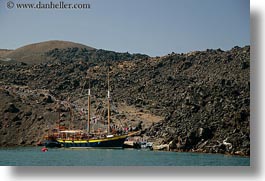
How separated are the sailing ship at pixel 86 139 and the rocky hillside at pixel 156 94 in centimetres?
115

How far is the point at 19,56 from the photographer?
3578 cm

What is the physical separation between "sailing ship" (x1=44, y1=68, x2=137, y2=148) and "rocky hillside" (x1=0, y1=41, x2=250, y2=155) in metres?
1.15

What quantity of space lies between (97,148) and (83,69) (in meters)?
8.66

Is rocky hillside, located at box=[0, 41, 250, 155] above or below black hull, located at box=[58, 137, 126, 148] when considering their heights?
above

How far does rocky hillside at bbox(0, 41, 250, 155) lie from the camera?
17984 millimetres

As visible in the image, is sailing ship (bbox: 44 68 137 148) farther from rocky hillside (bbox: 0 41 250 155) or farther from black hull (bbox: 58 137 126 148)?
rocky hillside (bbox: 0 41 250 155)

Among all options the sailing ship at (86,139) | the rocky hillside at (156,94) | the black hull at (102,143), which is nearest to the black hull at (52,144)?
the sailing ship at (86,139)

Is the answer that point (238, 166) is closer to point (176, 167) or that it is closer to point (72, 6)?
point (176, 167)

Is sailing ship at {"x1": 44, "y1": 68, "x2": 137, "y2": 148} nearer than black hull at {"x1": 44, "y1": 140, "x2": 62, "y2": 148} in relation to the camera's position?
Yes

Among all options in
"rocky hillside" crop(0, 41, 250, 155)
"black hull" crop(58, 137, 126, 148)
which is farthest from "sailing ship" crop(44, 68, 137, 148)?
"rocky hillside" crop(0, 41, 250, 155)

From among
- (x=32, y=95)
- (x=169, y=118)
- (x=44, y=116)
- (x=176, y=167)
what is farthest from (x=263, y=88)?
(x=32, y=95)

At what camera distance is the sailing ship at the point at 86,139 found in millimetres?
22891

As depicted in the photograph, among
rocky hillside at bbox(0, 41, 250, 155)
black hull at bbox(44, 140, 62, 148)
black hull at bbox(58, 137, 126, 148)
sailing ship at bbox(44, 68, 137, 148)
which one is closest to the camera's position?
rocky hillside at bbox(0, 41, 250, 155)

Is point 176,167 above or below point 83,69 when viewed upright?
below
